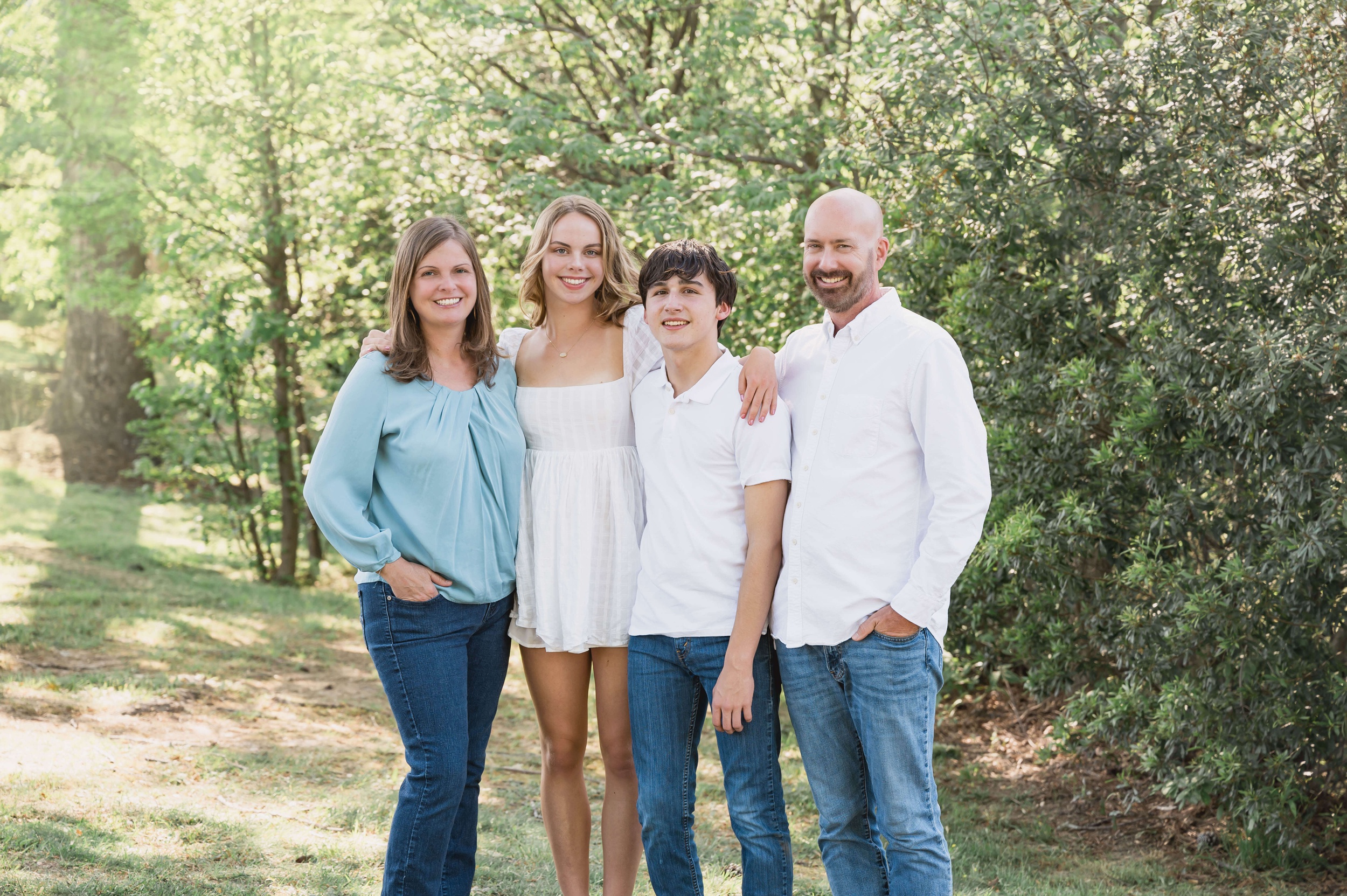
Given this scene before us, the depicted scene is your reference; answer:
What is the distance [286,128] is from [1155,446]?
23.5ft

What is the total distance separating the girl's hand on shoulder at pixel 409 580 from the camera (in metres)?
2.96

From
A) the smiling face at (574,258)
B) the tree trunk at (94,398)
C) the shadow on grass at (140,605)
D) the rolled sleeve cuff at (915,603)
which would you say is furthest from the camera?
the tree trunk at (94,398)

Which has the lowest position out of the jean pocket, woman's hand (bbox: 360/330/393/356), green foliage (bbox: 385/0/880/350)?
the jean pocket

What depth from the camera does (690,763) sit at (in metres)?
2.96

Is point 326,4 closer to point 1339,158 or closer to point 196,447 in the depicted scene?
point 196,447

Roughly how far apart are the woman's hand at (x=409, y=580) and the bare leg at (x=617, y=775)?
0.50 metres

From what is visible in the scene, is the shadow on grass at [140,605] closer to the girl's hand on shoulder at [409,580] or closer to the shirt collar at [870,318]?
the girl's hand on shoulder at [409,580]

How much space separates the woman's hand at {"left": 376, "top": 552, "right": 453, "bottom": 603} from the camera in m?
2.96

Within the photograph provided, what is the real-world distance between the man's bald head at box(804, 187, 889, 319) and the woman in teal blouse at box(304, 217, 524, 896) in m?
0.95

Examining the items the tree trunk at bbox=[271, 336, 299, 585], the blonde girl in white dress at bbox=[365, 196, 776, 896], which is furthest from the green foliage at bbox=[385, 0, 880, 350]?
the blonde girl in white dress at bbox=[365, 196, 776, 896]

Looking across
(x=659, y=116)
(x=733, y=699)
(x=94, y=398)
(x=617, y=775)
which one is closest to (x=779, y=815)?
(x=733, y=699)

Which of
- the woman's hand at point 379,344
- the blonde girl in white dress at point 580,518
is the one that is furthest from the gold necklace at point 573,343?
the woman's hand at point 379,344

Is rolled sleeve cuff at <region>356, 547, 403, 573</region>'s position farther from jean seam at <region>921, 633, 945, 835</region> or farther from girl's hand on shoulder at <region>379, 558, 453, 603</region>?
jean seam at <region>921, 633, 945, 835</region>

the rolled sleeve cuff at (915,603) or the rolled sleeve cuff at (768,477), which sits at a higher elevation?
the rolled sleeve cuff at (768,477)
